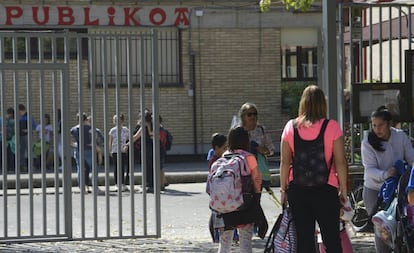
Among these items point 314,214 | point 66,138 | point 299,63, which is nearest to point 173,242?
point 66,138

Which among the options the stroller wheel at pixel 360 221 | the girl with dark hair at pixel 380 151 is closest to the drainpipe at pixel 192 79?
the stroller wheel at pixel 360 221

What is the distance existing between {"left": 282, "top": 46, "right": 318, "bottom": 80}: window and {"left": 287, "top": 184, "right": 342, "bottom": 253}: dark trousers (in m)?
17.5

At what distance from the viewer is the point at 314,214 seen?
779cm

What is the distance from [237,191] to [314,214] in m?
1.14

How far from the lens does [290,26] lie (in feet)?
81.1

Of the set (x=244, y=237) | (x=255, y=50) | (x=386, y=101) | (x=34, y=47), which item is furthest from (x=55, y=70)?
(x=255, y=50)

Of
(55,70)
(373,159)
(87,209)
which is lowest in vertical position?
(87,209)

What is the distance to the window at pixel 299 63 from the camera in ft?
82.8

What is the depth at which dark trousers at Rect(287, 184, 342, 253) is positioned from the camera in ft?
25.4

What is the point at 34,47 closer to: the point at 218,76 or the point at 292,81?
the point at 218,76

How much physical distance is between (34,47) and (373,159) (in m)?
15.0

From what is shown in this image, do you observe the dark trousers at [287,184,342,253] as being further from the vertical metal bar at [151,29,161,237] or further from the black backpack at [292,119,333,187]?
the vertical metal bar at [151,29,161,237]

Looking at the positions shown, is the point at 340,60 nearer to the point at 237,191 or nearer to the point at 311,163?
the point at 237,191

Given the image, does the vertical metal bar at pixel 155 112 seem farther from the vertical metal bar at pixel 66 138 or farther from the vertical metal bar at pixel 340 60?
the vertical metal bar at pixel 340 60
